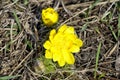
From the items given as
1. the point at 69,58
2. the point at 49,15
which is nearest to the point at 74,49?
the point at 69,58

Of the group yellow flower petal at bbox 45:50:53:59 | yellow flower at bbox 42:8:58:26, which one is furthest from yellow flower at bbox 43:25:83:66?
yellow flower at bbox 42:8:58:26

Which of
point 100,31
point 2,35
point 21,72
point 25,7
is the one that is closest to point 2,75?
point 21,72

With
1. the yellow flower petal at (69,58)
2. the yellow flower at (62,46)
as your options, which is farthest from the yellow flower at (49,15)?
the yellow flower petal at (69,58)

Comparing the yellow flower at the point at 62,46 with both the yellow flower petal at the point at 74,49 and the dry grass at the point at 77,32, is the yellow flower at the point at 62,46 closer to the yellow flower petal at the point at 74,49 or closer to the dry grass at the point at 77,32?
the yellow flower petal at the point at 74,49

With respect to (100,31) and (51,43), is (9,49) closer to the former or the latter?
(51,43)

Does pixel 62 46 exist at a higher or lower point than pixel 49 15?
lower

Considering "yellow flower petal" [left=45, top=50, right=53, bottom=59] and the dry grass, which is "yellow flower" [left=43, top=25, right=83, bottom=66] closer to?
"yellow flower petal" [left=45, top=50, right=53, bottom=59]

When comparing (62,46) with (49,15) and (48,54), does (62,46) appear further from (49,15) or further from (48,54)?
(49,15)
